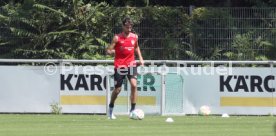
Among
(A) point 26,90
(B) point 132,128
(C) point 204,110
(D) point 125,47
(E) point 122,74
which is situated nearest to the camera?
(B) point 132,128

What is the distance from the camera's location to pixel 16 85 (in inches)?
859

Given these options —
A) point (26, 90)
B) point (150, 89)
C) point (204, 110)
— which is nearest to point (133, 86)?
point (150, 89)

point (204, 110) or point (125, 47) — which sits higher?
point (125, 47)

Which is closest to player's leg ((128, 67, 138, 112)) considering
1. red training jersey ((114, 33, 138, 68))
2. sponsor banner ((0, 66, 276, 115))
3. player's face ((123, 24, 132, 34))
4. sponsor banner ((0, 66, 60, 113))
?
red training jersey ((114, 33, 138, 68))

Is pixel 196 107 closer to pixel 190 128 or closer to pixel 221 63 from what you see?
pixel 221 63

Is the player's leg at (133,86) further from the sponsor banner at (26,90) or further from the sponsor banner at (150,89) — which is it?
the sponsor banner at (26,90)

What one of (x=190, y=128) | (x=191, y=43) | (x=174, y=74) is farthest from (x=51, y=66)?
(x=190, y=128)

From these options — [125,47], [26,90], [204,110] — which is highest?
[125,47]

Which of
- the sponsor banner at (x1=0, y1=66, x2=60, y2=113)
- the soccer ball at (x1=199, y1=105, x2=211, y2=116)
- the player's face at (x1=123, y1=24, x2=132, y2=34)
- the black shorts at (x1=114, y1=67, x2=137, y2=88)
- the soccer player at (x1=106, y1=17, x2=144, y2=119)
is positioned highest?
the player's face at (x1=123, y1=24, x2=132, y2=34)

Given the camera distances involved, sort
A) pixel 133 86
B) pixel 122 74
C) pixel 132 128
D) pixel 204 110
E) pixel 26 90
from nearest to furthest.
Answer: pixel 132 128 → pixel 133 86 → pixel 122 74 → pixel 204 110 → pixel 26 90

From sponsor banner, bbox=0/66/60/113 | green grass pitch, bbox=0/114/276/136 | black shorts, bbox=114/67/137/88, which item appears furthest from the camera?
sponsor banner, bbox=0/66/60/113

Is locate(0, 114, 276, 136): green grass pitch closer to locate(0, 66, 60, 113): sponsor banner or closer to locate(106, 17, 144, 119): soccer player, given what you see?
locate(106, 17, 144, 119): soccer player

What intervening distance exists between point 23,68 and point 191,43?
6.32 metres

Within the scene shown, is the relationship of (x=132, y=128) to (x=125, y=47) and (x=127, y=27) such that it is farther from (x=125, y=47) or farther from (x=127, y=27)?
(x=125, y=47)
